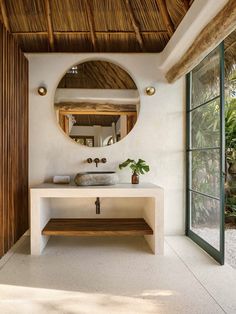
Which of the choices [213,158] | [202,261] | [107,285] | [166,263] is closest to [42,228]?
[107,285]

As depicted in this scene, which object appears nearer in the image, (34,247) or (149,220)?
(34,247)

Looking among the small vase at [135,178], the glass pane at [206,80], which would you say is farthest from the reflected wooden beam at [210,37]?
the small vase at [135,178]

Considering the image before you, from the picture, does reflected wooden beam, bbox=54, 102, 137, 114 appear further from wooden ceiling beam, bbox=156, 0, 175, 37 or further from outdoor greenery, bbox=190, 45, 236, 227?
wooden ceiling beam, bbox=156, 0, 175, 37

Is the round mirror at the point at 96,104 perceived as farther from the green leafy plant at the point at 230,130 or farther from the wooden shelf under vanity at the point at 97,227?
the green leafy plant at the point at 230,130

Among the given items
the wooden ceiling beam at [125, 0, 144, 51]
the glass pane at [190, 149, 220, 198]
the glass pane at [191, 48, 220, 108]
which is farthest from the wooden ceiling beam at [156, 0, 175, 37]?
the glass pane at [190, 149, 220, 198]

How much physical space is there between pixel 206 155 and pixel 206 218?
76 centimetres

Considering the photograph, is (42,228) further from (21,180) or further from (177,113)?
(177,113)

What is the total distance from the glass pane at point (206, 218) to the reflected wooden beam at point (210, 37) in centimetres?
157

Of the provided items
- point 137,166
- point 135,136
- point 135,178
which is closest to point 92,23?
point 135,136

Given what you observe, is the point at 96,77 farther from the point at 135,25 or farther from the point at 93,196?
the point at 93,196

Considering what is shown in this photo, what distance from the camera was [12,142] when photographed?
343 centimetres

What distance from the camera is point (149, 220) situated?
3.61 m

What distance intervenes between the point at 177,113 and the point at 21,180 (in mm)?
2332

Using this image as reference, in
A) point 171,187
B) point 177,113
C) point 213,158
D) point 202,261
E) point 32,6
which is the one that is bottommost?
point 202,261
